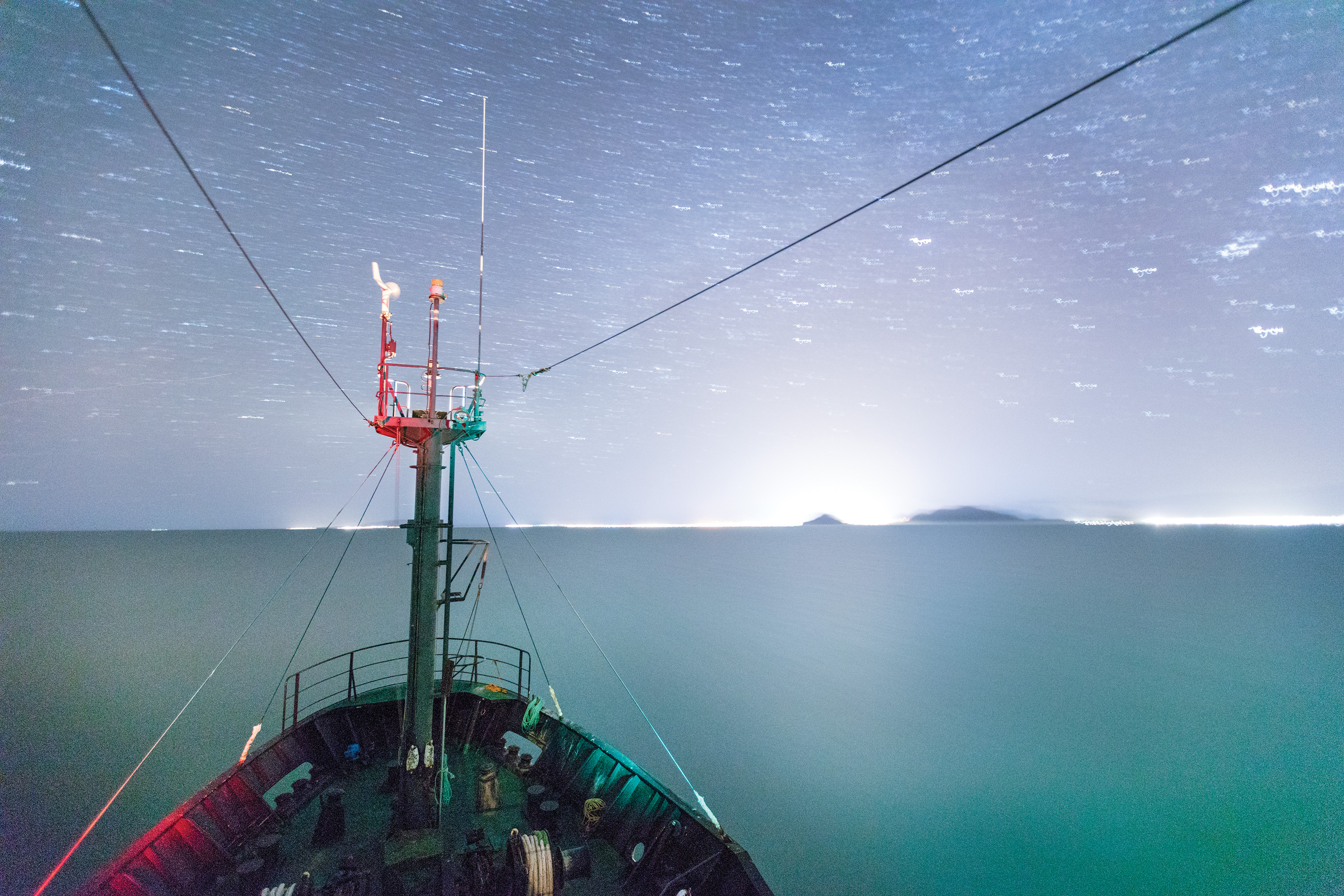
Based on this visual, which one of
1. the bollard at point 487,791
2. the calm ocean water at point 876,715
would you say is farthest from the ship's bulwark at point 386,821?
the calm ocean water at point 876,715

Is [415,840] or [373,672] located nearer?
[415,840]

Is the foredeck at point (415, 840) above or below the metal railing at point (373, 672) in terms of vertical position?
above

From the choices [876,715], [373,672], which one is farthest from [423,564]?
[373,672]

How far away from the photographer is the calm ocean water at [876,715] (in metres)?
16.1

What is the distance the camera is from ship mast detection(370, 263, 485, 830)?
9.12 meters

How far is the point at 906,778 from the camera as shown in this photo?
834 inches

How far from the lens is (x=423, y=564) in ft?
30.5

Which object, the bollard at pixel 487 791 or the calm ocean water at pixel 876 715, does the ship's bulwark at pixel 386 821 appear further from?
the calm ocean water at pixel 876 715

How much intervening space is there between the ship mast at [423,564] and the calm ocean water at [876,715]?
10.8 m

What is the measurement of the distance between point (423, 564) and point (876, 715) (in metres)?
26.2

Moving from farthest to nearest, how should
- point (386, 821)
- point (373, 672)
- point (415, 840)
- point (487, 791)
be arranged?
point (373, 672) < point (487, 791) < point (386, 821) < point (415, 840)

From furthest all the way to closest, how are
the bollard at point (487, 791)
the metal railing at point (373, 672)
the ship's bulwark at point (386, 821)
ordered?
the metal railing at point (373, 672)
the bollard at point (487, 791)
the ship's bulwark at point (386, 821)

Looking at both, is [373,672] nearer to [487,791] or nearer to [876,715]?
[487,791]

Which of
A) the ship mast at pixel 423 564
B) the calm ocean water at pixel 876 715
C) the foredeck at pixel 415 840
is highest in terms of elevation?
the ship mast at pixel 423 564
